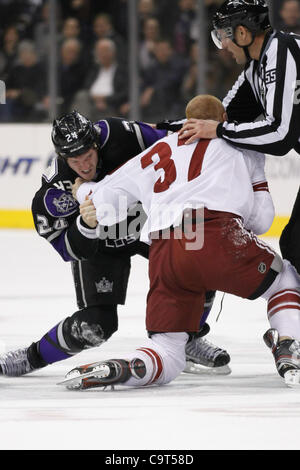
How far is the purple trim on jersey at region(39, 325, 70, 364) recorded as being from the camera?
388cm

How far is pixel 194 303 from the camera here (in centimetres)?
366

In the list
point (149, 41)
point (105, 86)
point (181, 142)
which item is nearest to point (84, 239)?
point (181, 142)

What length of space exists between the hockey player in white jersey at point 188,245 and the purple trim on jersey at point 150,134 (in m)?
0.32

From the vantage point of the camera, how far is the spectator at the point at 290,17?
8258 millimetres

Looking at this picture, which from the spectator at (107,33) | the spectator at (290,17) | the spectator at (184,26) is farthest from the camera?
the spectator at (107,33)

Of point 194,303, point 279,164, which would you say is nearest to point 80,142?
point 194,303

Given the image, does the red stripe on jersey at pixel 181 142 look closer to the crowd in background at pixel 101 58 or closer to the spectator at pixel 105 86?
the crowd in background at pixel 101 58

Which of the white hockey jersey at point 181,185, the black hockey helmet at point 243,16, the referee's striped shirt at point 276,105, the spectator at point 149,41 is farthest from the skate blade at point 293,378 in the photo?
the spectator at point 149,41

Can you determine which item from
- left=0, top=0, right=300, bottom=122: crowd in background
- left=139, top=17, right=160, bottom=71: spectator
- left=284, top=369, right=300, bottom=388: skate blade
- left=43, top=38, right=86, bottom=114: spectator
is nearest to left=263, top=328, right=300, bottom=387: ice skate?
left=284, top=369, right=300, bottom=388: skate blade

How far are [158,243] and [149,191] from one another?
17 centimetres

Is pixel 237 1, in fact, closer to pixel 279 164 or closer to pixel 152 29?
pixel 279 164

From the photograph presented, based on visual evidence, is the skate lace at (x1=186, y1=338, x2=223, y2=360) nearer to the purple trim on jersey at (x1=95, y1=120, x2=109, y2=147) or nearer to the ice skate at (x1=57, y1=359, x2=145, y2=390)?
the ice skate at (x1=57, y1=359, x2=145, y2=390)

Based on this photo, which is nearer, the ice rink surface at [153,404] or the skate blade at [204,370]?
the ice rink surface at [153,404]

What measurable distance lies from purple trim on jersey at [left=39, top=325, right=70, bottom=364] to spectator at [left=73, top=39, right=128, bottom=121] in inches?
212
